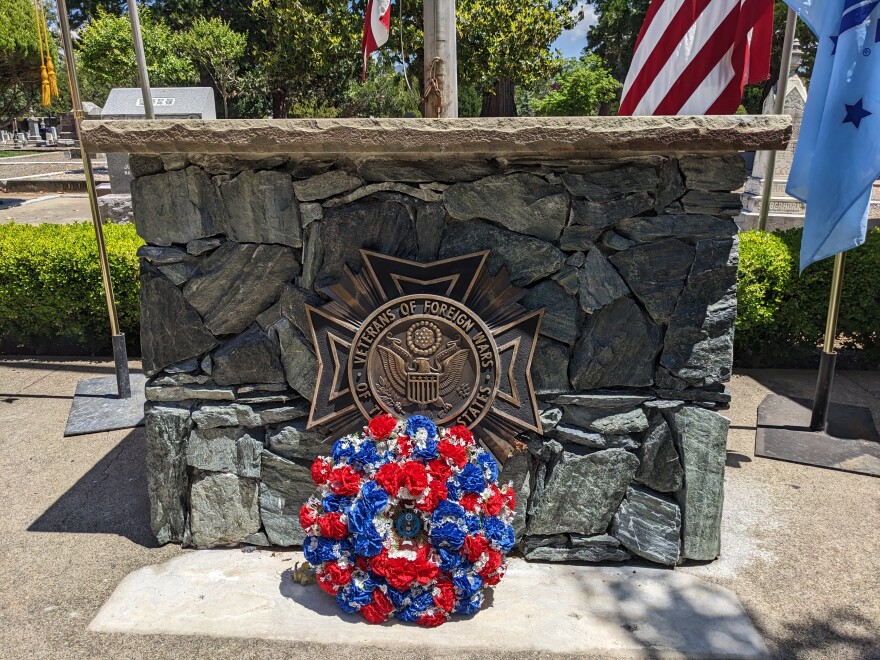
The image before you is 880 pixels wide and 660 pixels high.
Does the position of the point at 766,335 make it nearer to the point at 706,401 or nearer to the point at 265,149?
the point at 706,401

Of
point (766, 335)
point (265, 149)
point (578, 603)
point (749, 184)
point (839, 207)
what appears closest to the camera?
point (265, 149)

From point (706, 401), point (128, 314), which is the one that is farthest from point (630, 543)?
point (128, 314)

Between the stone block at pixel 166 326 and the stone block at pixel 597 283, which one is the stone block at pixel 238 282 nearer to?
the stone block at pixel 166 326

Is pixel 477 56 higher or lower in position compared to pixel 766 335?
higher

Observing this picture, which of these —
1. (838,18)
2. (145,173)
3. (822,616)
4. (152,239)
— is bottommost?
(822,616)

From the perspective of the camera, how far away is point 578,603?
2980 mm

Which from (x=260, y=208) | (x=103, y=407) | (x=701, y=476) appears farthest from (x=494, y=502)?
(x=103, y=407)

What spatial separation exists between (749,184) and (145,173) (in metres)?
11.1

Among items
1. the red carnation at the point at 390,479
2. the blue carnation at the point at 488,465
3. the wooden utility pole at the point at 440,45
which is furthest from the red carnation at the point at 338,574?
the wooden utility pole at the point at 440,45

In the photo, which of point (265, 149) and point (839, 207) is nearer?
point (265, 149)

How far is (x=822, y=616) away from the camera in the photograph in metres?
2.93

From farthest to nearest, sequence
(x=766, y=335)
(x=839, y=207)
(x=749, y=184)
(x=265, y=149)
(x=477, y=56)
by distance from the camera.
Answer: (x=477, y=56), (x=749, y=184), (x=766, y=335), (x=839, y=207), (x=265, y=149)

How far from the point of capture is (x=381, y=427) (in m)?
3.01

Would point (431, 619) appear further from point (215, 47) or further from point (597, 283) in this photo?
point (215, 47)
